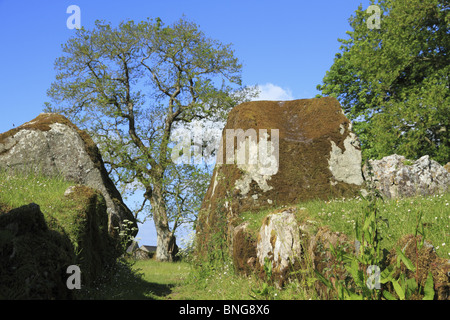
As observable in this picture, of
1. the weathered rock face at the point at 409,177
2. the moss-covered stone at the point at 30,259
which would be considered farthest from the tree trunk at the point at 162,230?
the moss-covered stone at the point at 30,259

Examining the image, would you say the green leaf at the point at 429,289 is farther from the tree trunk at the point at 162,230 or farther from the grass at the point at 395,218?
the tree trunk at the point at 162,230

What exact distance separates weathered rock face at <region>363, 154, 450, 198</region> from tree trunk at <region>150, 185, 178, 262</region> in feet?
39.2

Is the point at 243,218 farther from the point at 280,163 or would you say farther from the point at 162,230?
the point at 162,230

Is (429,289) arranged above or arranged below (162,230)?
above

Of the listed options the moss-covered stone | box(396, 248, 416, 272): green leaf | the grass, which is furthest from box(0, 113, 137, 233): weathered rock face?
box(396, 248, 416, 272): green leaf

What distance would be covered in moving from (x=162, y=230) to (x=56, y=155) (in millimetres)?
11588

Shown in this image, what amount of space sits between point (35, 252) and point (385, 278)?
458 centimetres

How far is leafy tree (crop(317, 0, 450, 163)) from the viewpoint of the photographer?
74.7 feet

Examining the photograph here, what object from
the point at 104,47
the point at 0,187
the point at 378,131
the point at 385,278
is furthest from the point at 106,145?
the point at 385,278

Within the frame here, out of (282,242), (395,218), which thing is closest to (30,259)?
(282,242)

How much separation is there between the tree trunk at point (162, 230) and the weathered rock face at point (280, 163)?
1100 cm

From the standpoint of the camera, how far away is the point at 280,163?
1150 cm

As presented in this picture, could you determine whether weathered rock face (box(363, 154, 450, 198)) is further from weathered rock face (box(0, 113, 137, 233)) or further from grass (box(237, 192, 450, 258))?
weathered rock face (box(0, 113, 137, 233))

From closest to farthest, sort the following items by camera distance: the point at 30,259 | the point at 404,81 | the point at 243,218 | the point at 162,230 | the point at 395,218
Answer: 1. the point at 30,259
2. the point at 395,218
3. the point at 243,218
4. the point at 162,230
5. the point at 404,81
